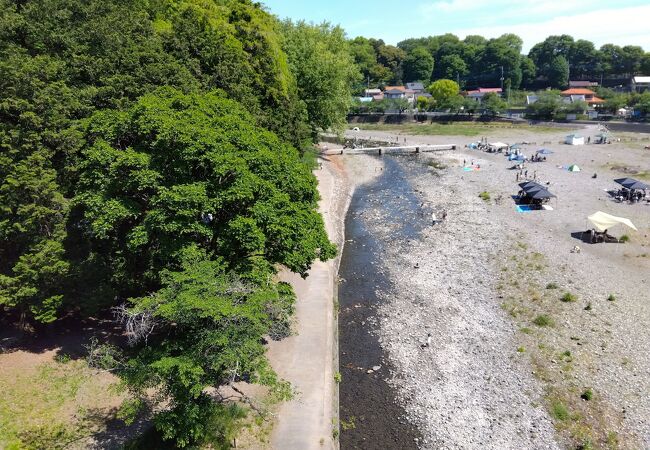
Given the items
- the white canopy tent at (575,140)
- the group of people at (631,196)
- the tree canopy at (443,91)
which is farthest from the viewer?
the tree canopy at (443,91)

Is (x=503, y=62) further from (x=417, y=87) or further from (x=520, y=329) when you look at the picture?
(x=520, y=329)

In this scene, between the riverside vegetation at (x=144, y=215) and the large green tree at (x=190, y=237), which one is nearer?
the large green tree at (x=190, y=237)

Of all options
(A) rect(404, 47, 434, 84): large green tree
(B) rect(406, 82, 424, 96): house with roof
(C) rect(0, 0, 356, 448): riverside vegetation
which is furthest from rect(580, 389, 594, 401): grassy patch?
(A) rect(404, 47, 434, 84): large green tree

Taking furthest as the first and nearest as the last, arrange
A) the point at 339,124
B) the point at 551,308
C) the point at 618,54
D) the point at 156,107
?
1. the point at 618,54
2. the point at 339,124
3. the point at 551,308
4. the point at 156,107

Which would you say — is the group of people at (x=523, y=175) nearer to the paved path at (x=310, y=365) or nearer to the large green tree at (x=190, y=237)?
the paved path at (x=310, y=365)

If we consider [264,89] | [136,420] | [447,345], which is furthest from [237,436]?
[264,89]

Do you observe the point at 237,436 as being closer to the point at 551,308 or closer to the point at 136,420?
the point at 136,420

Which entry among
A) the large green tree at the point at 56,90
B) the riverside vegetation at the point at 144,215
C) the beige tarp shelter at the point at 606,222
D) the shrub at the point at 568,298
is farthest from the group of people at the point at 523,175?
the riverside vegetation at the point at 144,215

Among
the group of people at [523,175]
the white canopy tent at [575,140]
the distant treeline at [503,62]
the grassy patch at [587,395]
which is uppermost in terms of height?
the distant treeline at [503,62]
